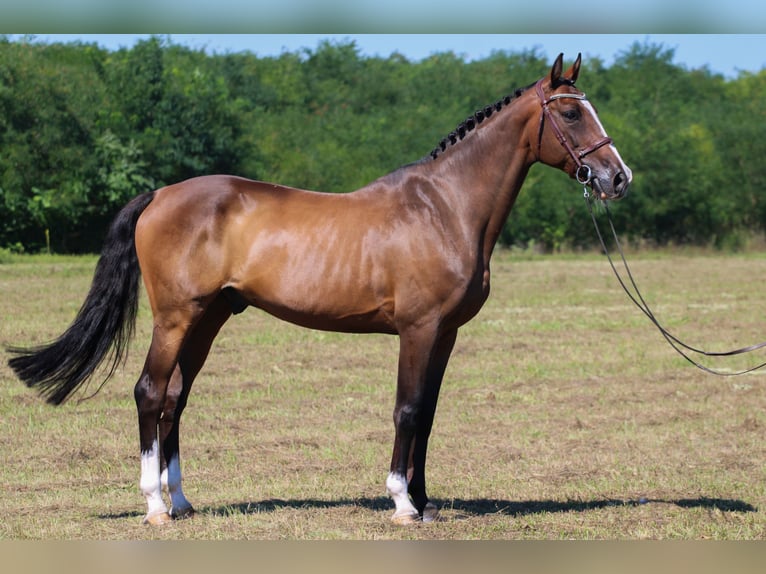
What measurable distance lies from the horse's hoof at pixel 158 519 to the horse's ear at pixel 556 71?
351 cm

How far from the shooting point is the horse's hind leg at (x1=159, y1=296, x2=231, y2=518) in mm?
6160

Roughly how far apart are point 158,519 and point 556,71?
11.8ft

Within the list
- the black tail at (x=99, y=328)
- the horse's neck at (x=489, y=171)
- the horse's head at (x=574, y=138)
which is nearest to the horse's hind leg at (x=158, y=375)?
the black tail at (x=99, y=328)

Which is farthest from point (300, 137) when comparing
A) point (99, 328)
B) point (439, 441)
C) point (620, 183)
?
point (620, 183)

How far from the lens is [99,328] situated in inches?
248

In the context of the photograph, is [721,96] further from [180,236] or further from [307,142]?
[180,236]

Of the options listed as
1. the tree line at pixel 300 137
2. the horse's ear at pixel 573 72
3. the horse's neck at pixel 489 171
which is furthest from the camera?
the tree line at pixel 300 137

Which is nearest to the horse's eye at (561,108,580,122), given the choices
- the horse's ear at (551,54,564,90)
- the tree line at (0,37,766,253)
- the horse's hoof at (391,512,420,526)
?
the horse's ear at (551,54,564,90)

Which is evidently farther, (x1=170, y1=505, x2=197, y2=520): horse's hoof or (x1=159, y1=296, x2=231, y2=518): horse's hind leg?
(x1=159, y1=296, x2=231, y2=518): horse's hind leg

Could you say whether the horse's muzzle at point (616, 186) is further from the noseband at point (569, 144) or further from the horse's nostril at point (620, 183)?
the noseband at point (569, 144)

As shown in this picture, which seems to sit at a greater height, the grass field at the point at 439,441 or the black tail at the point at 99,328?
the black tail at the point at 99,328

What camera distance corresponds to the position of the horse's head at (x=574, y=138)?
232 inches

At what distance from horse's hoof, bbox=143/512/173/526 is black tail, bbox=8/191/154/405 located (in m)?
0.96

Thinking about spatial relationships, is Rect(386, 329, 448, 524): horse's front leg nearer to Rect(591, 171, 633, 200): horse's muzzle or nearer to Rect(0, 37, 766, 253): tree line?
Rect(591, 171, 633, 200): horse's muzzle
